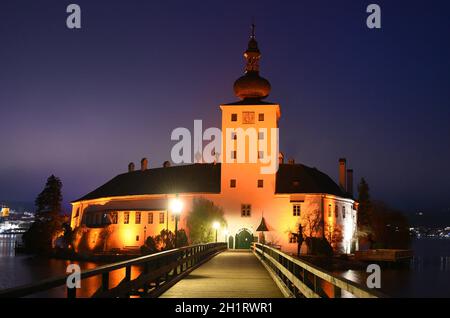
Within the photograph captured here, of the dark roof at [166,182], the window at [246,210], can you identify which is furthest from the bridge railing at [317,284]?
the dark roof at [166,182]

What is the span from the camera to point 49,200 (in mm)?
87312

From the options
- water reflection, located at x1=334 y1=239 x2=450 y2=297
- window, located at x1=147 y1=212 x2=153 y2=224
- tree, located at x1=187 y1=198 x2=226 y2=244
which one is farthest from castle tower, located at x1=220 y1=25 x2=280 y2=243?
water reflection, located at x1=334 y1=239 x2=450 y2=297

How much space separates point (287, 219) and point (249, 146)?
8.96 m

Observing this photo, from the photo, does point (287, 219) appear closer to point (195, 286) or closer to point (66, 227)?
point (66, 227)

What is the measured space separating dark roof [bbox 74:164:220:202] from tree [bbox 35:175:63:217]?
4309mm

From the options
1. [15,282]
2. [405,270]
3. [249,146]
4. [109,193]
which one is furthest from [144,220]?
[405,270]

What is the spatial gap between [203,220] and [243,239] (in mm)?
5180

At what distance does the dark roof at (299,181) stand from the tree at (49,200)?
1267 inches

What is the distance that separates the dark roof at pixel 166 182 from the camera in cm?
7494

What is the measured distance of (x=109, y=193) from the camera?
83.1m

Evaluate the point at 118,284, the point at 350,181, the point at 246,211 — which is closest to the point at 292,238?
the point at 246,211

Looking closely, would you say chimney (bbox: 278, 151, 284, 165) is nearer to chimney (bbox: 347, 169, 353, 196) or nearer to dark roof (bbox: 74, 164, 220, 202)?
dark roof (bbox: 74, 164, 220, 202)

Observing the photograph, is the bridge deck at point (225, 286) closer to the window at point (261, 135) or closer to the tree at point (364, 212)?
the window at point (261, 135)
